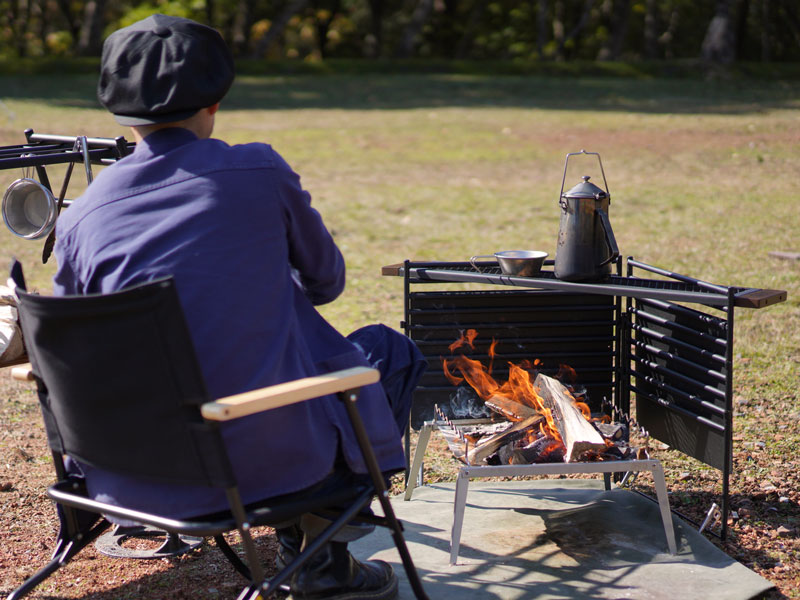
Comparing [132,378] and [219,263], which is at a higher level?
[219,263]

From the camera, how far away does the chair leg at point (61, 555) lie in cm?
248

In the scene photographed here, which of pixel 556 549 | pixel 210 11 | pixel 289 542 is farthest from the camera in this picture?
pixel 210 11

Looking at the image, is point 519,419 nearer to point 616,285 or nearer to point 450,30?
point 616,285

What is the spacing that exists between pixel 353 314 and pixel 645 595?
3.79 metres

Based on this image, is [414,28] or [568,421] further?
[414,28]

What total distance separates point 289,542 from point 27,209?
4.79ft

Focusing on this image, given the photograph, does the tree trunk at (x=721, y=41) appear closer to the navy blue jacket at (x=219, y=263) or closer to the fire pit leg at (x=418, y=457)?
the fire pit leg at (x=418, y=457)

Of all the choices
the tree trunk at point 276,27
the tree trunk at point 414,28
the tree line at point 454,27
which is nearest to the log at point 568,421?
the tree trunk at point 276,27

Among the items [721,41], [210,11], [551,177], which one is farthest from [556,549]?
[210,11]

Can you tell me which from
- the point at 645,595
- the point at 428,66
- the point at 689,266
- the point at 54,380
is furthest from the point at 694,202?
the point at 428,66

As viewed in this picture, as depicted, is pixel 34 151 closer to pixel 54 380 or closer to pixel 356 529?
pixel 54 380

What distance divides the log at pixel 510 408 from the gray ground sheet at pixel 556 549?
35 cm

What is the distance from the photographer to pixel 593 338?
367 centimetres

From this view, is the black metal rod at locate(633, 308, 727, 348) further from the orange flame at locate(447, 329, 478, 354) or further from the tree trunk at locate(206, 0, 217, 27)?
the tree trunk at locate(206, 0, 217, 27)
